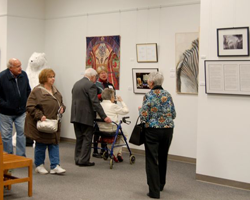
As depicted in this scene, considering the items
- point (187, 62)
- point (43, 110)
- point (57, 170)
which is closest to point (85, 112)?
point (43, 110)

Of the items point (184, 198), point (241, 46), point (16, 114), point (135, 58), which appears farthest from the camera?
point (135, 58)

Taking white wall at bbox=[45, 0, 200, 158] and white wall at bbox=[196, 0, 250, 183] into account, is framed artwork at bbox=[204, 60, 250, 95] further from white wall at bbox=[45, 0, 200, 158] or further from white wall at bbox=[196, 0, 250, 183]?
white wall at bbox=[45, 0, 200, 158]

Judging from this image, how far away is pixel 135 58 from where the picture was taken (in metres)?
7.62

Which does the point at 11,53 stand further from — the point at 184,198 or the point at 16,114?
the point at 184,198

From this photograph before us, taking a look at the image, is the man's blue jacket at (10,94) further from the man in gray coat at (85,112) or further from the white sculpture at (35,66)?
the white sculpture at (35,66)

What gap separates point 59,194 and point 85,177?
0.88 meters

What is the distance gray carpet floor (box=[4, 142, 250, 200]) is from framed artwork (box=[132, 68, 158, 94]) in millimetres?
1617

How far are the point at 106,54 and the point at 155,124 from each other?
12.2 ft

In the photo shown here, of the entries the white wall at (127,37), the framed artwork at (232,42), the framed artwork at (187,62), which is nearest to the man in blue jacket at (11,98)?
the white wall at (127,37)

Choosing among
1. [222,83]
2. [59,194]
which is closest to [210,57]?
[222,83]

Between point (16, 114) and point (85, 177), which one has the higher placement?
point (16, 114)

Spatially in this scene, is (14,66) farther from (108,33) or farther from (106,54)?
(108,33)

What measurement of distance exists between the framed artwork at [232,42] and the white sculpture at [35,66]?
4353 millimetres

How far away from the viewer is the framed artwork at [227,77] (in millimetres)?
5188
